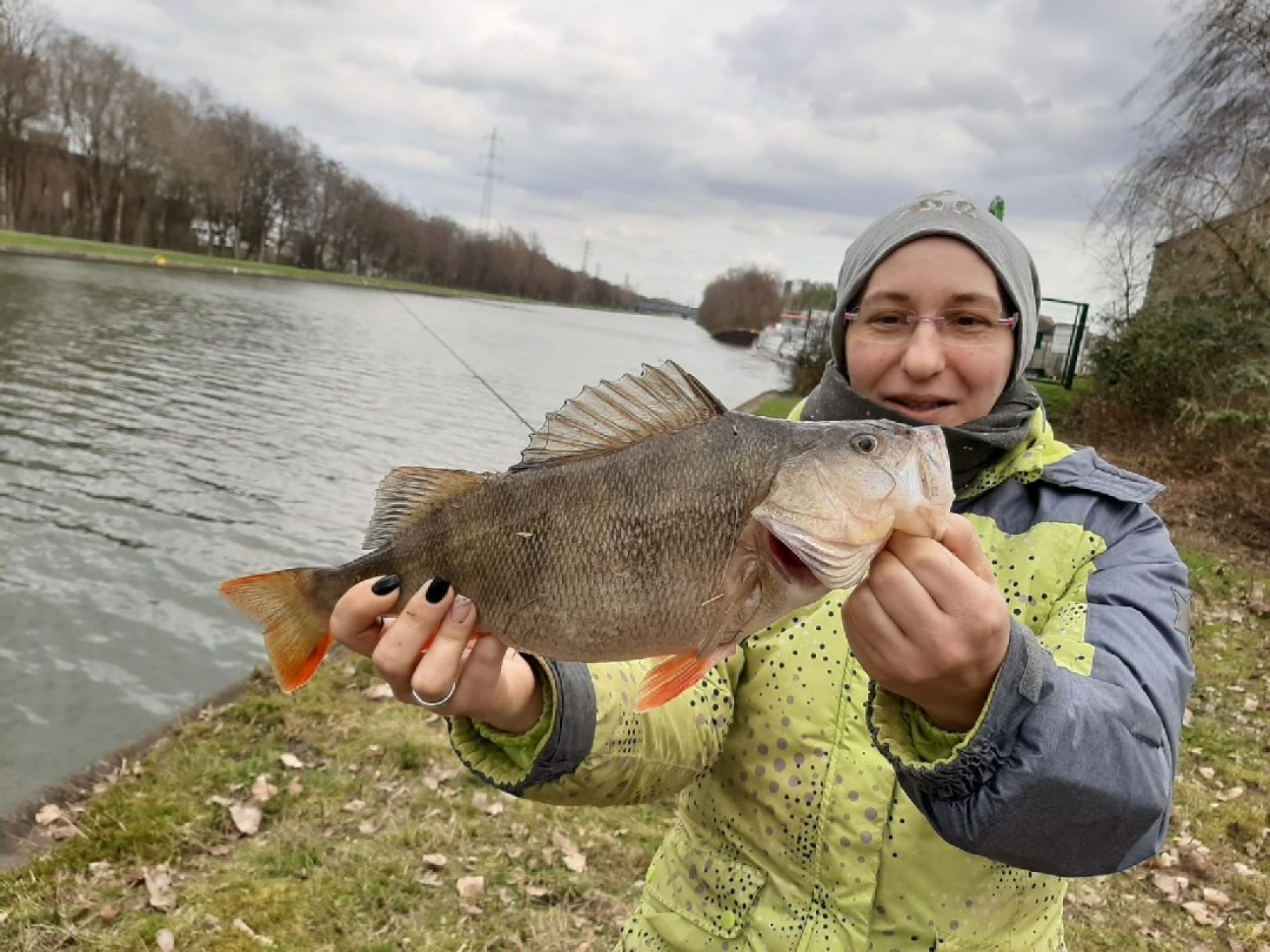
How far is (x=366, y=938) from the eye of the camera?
3805mm

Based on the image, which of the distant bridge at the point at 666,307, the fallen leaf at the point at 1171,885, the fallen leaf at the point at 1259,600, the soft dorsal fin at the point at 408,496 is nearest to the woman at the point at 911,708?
the soft dorsal fin at the point at 408,496

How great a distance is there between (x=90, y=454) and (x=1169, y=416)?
679 inches

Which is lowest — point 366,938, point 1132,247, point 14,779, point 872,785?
point 14,779

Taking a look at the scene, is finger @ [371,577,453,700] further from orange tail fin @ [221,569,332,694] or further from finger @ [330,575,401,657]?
orange tail fin @ [221,569,332,694]

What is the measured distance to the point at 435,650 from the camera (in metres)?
1.93

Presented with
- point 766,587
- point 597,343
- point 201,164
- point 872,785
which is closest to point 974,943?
point 872,785

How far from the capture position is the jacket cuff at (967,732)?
1.46 metres

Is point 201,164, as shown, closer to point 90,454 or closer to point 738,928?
point 90,454

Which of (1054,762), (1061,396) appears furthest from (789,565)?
(1061,396)

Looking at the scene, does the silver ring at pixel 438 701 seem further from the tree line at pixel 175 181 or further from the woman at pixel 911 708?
the tree line at pixel 175 181

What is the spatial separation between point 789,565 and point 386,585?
93 centimetres

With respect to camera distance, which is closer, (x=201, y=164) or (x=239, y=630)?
(x=239, y=630)

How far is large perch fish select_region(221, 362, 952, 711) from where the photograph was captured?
5.22ft

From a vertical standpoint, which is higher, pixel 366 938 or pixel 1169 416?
pixel 1169 416
